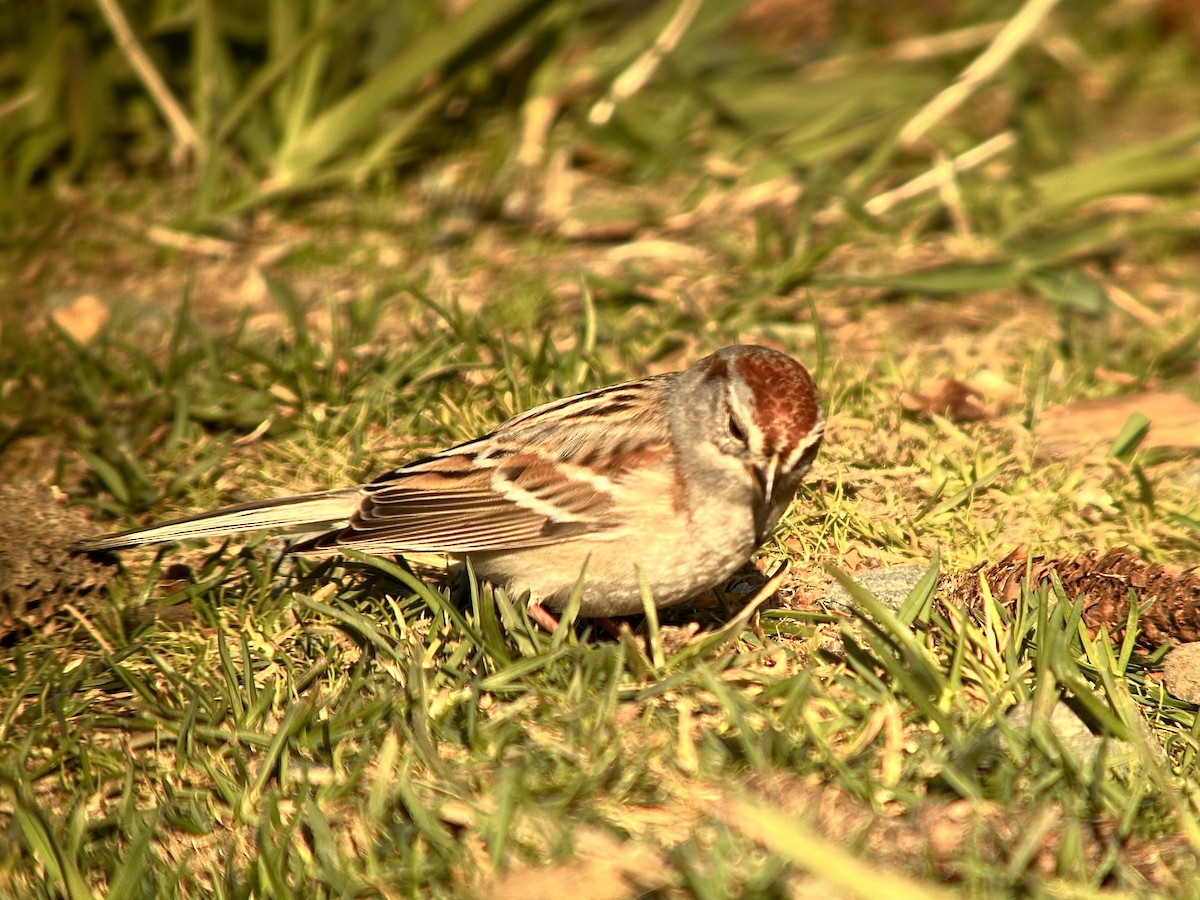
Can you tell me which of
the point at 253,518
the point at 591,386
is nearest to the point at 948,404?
the point at 591,386

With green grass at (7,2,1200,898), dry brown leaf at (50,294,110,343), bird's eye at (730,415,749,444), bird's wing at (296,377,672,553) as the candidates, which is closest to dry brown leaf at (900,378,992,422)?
green grass at (7,2,1200,898)

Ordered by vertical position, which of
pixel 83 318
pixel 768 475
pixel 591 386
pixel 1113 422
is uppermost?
A: pixel 768 475

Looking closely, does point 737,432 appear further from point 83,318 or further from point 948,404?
point 83,318

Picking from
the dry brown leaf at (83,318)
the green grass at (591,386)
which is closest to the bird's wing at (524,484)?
the green grass at (591,386)

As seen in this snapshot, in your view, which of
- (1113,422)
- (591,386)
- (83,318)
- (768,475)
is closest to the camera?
(768,475)

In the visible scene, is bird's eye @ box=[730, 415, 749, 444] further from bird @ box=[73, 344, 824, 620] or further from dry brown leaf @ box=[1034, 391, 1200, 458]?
dry brown leaf @ box=[1034, 391, 1200, 458]

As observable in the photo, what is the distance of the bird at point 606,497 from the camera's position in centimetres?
392

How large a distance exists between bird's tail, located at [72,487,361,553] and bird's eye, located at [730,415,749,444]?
118 cm

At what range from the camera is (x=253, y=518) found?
425 cm

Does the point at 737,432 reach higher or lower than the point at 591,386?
higher

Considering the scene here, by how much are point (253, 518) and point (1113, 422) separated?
314 centimetres

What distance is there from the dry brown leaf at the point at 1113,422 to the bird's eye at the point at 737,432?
1633 mm

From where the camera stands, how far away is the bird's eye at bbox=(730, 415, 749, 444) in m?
3.91

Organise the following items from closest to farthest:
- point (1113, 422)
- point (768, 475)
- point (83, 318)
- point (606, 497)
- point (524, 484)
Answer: point (768, 475), point (606, 497), point (524, 484), point (1113, 422), point (83, 318)
